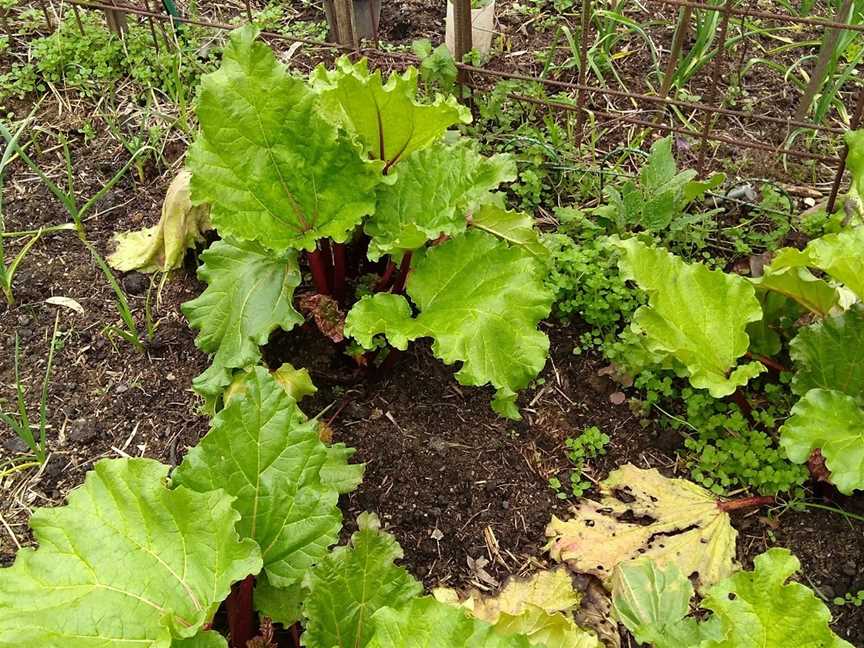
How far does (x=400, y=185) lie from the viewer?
2.41m

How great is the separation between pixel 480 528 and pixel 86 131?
2.06m

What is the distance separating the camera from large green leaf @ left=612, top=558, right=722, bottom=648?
1930 mm

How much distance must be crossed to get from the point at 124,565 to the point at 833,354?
181 cm

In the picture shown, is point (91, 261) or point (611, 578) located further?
point (91, 261)

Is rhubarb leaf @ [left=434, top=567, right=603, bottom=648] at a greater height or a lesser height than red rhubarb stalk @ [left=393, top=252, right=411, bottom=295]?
lesser

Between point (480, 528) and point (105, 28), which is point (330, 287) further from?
point (105, 28)

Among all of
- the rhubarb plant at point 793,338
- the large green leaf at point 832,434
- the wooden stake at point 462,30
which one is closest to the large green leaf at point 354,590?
the rhubarb plant at point 793,338

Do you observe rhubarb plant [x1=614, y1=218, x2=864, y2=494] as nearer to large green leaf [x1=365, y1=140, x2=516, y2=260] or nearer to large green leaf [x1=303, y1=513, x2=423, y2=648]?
large green leaf [x1=365, y1=140, x2=516, y2=260]

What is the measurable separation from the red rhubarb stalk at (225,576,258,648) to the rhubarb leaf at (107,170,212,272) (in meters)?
1.14

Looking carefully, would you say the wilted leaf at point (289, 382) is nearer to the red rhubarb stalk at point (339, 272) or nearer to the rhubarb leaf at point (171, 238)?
the red rhubarb stalk at point (339, 272)

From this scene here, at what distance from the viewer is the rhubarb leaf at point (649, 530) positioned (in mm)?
2256

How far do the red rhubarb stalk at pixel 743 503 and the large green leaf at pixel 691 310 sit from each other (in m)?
0.31

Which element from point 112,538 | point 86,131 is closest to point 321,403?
point 112,538

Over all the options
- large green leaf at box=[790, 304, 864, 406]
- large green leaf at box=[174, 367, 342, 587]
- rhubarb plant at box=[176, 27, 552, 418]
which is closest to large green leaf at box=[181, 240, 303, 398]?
rhubarb plant at box=[176, 27, 552, 418]
